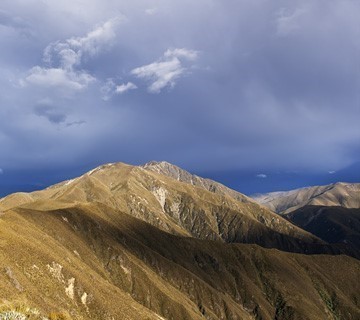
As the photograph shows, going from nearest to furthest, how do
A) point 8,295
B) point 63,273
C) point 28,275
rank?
point 8,295
point 28,275
point 63,273

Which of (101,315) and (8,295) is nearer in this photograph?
(8,295)

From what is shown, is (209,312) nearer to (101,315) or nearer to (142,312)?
(142,312)

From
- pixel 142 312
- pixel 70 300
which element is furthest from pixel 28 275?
pixel 142 312

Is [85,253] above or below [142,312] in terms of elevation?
above

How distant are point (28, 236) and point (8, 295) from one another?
2123 inches

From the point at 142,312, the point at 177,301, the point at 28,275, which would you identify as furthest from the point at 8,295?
the point at 177,301

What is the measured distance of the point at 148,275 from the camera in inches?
7160

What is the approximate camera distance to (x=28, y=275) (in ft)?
316

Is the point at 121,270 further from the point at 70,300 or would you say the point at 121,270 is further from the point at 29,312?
the point at 29,312

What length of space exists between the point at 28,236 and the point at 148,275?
232ft

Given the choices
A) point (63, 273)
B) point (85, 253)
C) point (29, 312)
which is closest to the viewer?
point (29, 312)

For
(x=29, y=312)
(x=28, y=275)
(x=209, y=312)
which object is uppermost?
(x=29, y=312)

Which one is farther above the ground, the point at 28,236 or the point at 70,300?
the point at 28,236

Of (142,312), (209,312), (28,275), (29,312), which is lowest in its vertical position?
(209,312)
